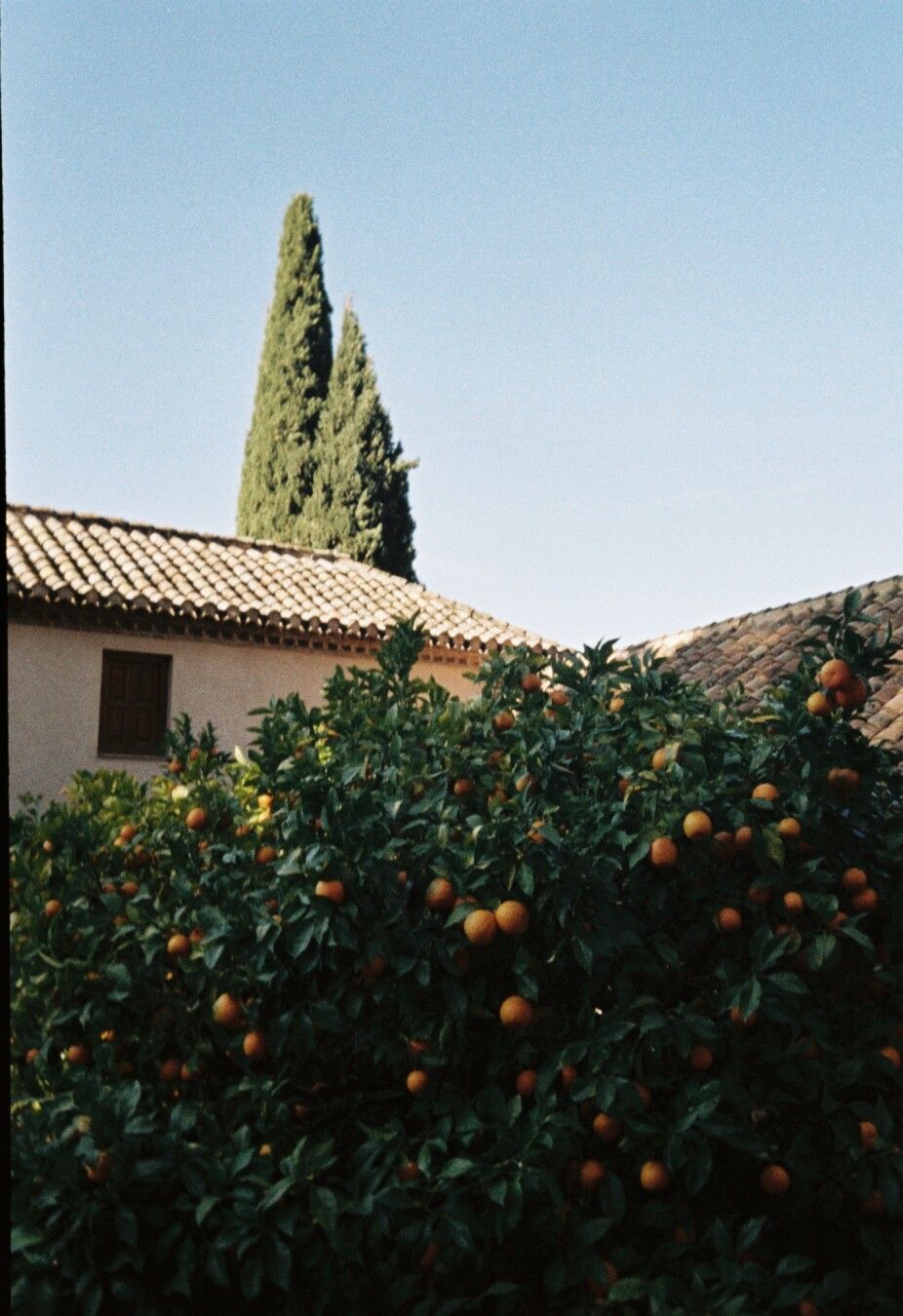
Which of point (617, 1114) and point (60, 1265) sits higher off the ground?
point (617, 1114)

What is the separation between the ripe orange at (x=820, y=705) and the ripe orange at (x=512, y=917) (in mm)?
889

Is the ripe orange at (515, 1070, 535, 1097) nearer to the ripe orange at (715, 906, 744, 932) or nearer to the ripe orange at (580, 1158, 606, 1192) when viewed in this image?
the ripe orange at (580, 1158, 606, 1192)

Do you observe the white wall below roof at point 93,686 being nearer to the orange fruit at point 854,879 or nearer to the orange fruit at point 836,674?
the orange fruit at point 836,674

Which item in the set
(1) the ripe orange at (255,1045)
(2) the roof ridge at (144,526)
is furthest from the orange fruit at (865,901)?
(2) the roof ridge at (144,526)

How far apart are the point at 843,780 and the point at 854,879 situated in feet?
0.79

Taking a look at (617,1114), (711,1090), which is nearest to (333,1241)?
(617,1114)

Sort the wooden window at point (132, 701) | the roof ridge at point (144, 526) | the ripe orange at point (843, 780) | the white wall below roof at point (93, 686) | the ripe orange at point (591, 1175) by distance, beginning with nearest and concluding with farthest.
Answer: the ripe orange at point (591, 1175) → the ripe orange at point (843, 780) → the white wall below roof at point (93, 686) → the wooden window at point (132, 701) → the roof ridge at point (144, 526)

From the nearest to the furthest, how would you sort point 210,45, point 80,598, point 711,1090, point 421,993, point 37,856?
point 711,1090 < point 421,993 < point 37,856 < point 210,45 < point 80,598

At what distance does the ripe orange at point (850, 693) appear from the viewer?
283 cm

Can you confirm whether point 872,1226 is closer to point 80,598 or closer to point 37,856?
point 37,856

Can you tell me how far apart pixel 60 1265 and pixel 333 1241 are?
0.51 meters

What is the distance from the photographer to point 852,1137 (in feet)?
8.29

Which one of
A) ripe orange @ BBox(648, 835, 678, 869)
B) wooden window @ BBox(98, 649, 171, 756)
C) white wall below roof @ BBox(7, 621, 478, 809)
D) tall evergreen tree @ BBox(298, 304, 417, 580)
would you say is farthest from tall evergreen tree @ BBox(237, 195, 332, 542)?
ripe orange @ BBox(648, 835, 678, 869)

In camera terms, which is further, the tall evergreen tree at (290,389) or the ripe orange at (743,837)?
the tall evergreen tree at (290,389)
